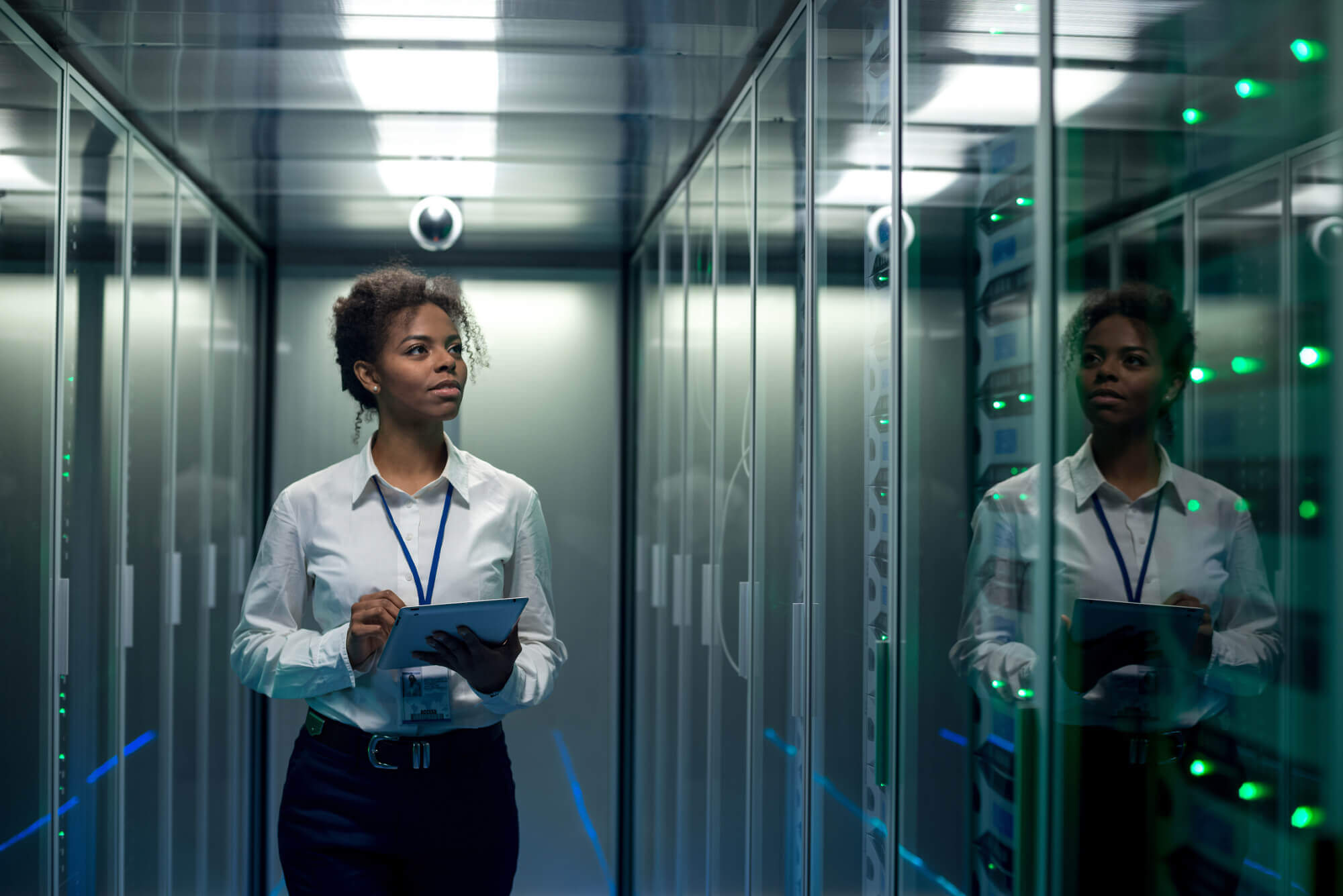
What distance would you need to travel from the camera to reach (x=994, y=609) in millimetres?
1200

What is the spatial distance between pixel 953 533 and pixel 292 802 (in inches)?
54.6

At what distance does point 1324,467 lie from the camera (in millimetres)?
783

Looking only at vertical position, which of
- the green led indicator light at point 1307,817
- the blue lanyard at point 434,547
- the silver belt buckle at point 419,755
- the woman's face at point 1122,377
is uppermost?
the woman's face at point 1122,377

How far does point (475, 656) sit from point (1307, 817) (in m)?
1.34

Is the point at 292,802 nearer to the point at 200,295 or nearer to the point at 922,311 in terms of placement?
the point at 922,311

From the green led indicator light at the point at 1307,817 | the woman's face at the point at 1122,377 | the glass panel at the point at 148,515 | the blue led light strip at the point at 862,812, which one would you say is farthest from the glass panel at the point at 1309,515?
the glass panel at the point at 148,515

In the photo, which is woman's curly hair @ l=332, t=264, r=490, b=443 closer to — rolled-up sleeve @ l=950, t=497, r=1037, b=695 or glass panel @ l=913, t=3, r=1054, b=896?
glass panel @ l=913, t=3, r=1054, b=896

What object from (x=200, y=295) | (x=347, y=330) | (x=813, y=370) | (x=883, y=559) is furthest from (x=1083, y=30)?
(x=200, y=295)

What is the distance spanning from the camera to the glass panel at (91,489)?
2314 mm

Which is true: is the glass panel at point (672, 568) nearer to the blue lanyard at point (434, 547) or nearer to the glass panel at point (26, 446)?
the blue lanyard at point (434, 547)

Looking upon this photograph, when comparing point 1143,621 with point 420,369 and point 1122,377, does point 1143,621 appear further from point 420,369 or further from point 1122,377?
point 420,369

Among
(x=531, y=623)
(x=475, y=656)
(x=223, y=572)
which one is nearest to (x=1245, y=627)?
(x=475, y=656)

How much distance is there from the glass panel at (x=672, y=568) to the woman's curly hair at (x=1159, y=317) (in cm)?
211

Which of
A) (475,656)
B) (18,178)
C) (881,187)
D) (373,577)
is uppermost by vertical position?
(18,178)
